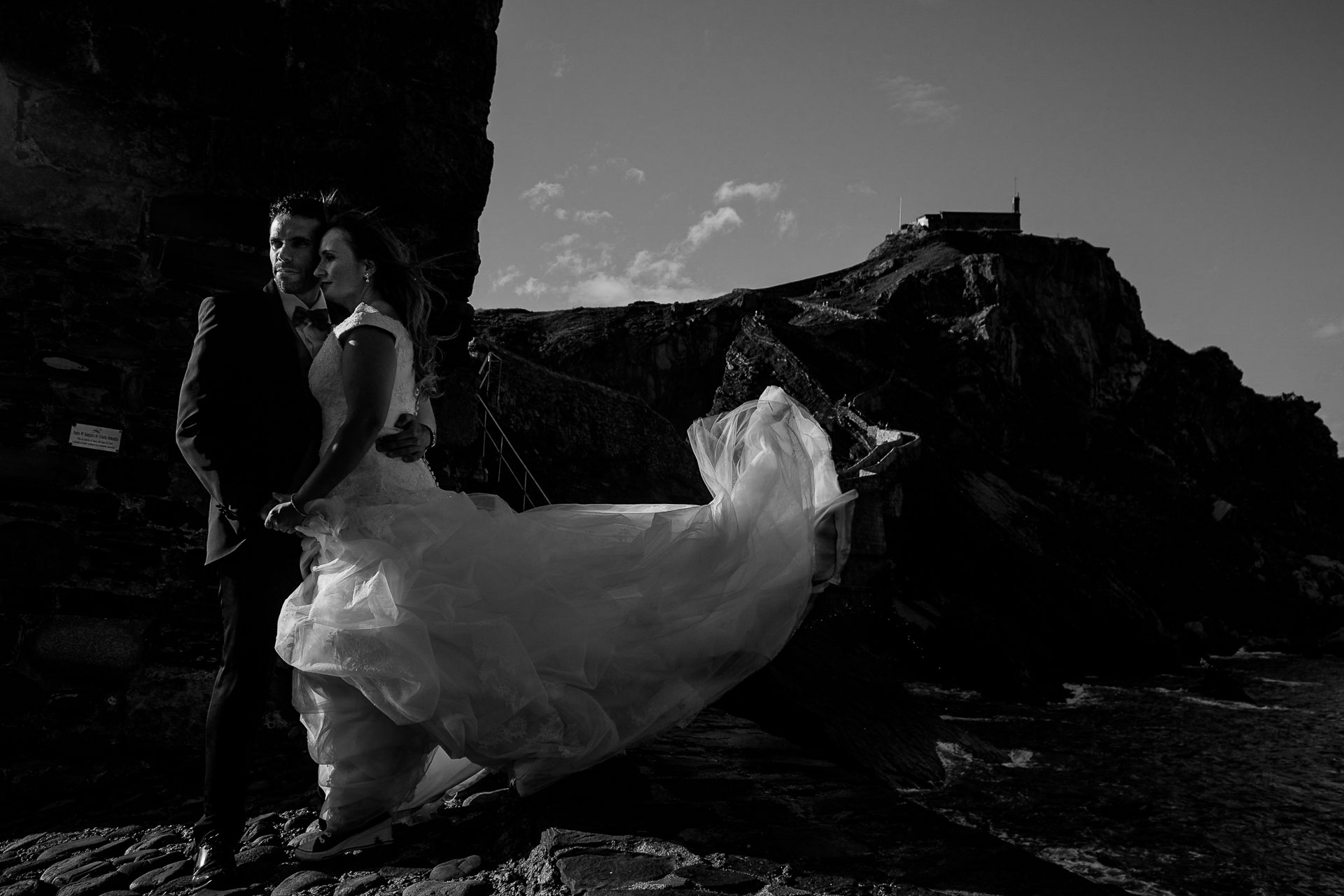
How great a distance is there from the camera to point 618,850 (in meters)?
2.33

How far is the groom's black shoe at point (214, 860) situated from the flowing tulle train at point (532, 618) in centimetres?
27

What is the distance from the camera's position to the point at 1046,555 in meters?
15.6

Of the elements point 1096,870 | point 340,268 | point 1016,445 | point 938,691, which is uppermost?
point 1016,445

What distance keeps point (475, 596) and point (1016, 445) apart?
2880cm

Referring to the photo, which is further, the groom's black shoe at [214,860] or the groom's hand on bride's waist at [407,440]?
the groom's hand on bride's waist at [407,440]

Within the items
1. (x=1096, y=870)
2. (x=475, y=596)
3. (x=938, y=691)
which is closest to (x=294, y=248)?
(x=475, y=596)

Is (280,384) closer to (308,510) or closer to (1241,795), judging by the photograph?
(308,510)

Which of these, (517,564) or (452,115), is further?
(452,115)

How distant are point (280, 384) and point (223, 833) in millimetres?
1295

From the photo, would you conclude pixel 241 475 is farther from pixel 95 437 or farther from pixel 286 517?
pixel 95 437

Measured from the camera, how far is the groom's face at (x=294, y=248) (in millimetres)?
2781

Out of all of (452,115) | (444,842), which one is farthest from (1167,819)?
(452,115)

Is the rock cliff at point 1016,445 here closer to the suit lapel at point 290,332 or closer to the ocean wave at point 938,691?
the ocean wave at point 938,691

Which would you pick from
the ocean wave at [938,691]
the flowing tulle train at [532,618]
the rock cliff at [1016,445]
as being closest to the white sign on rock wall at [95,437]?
the flowing tulle train at [532,618]
